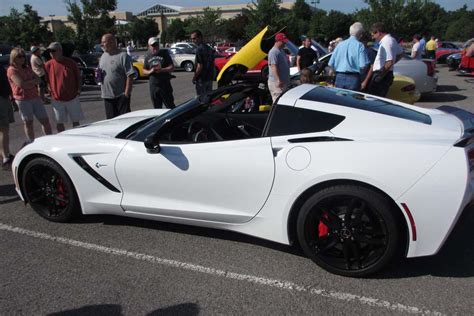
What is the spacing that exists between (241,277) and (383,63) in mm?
5036

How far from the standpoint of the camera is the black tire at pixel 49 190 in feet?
12.1

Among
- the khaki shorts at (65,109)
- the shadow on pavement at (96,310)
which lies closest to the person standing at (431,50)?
the khaki shorts at (65,109)

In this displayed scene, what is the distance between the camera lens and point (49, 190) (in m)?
3.83

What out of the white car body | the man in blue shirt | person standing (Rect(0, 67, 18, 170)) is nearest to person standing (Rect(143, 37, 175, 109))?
person standing (Rect(0, 67, 18, 170))

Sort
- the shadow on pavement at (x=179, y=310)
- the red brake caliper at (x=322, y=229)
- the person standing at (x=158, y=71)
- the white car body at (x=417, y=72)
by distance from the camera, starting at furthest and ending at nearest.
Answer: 1. the white car body at (x=417, y=72)
2. the person standing at (x=158, y=71)
3. the red brake caliper at (x=322, y=229)
4. the shadow on pavement at (x=179, y=310)

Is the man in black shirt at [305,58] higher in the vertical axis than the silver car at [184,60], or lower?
higher

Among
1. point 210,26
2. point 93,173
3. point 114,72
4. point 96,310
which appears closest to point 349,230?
point 96,310

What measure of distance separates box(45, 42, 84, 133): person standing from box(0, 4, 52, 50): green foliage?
102 feet

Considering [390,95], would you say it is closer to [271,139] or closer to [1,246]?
[271,139]

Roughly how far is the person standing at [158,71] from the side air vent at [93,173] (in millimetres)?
3565

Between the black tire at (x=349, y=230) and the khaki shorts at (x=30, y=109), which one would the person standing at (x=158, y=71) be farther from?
the black tire at (x=349, y=230)

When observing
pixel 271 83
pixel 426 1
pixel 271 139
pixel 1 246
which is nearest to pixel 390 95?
pixel 271 83

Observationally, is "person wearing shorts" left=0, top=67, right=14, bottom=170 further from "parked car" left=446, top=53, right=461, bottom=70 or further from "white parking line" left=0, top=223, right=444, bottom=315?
"parked car" left=446, top=53, right=461, bottom=70

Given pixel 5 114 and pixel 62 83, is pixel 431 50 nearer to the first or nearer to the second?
pixel 62 83
